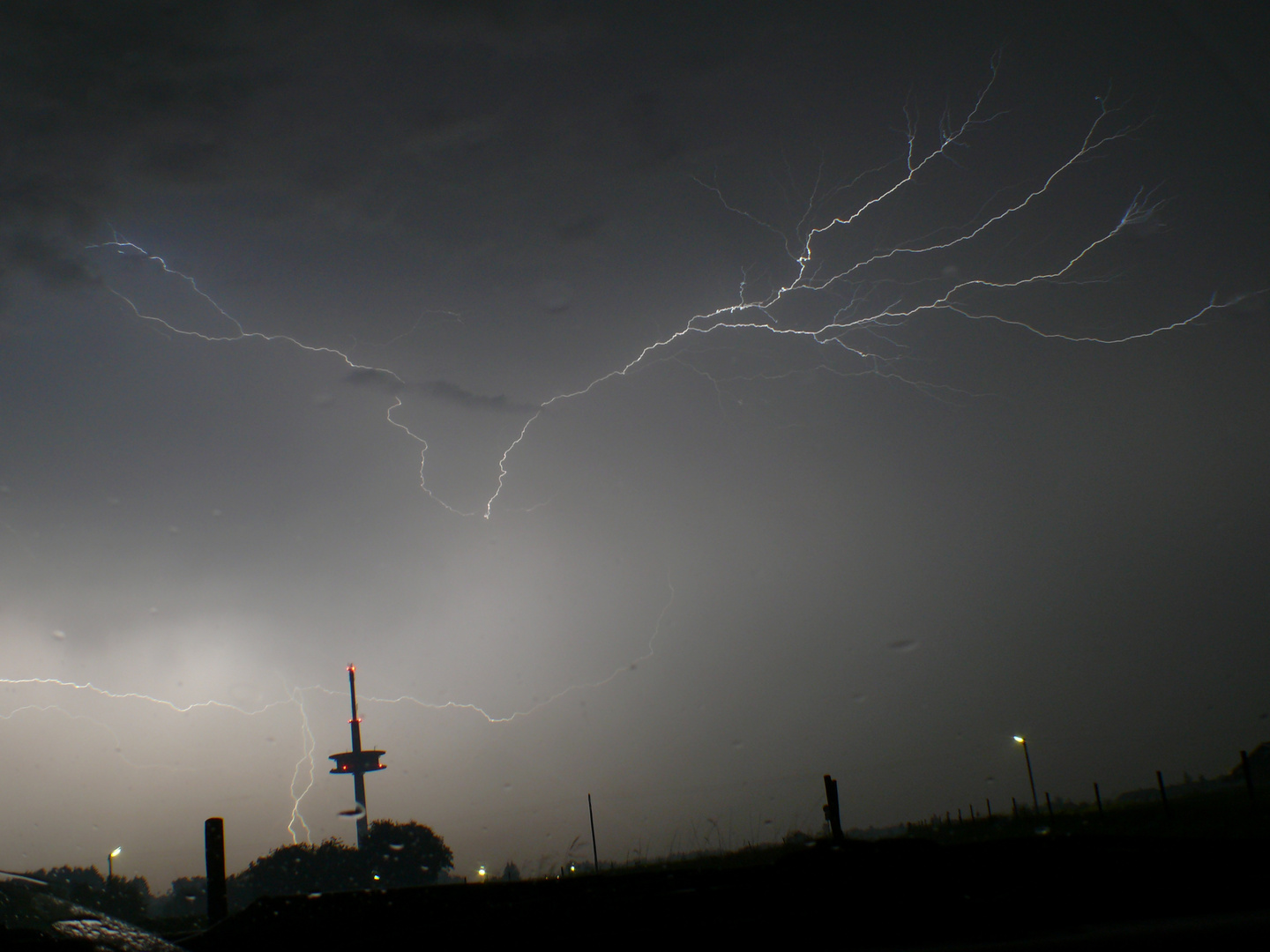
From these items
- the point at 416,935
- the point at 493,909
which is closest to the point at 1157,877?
the point at 493,909

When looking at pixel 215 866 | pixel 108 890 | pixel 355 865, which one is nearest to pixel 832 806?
pixel 215 866

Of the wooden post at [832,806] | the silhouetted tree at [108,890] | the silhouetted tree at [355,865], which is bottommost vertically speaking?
the silhouetted tree at [355,865]

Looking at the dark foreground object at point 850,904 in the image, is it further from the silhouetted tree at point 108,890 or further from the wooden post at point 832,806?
the silhouetted tree at point 108,890

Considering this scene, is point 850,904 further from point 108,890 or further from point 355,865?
point 355,865

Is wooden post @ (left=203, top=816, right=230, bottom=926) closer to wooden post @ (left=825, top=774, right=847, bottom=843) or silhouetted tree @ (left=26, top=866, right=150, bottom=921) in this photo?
silhouetted tree @ (left=26, top=866, right=150, bottom=921)

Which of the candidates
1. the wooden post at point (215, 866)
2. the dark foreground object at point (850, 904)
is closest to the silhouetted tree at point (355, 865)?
the wooden post at point (215, 866)

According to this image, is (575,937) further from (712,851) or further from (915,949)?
(712,851)
